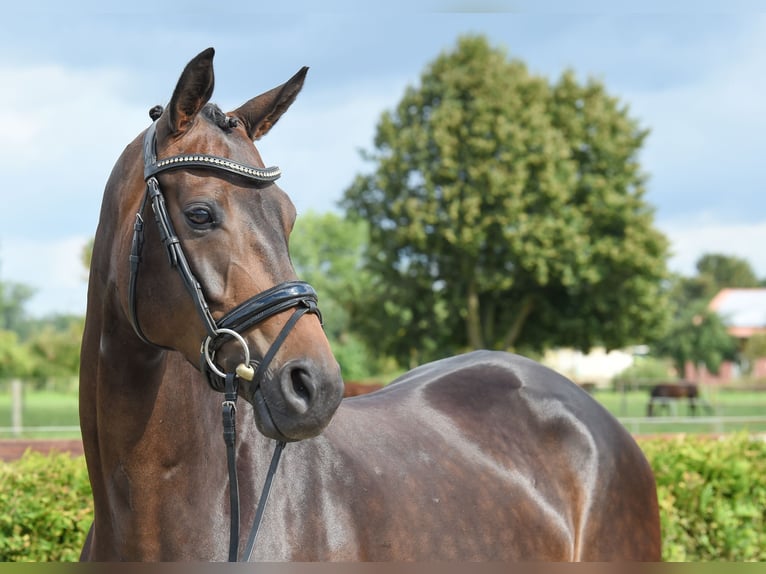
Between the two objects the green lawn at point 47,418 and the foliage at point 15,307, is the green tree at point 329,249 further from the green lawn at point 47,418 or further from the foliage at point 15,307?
the foliage at point 15,307

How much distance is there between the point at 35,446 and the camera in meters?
11.9

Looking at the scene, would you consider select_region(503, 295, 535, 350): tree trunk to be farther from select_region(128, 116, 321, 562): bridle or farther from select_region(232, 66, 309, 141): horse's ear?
select_region(128, 116, 321, 562): bridle

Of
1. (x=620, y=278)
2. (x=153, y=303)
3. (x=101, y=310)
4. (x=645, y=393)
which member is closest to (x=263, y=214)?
(x=153, y=303)

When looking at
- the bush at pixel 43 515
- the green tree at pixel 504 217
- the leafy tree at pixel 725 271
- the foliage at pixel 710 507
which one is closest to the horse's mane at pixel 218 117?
the bush at pixel 43 515

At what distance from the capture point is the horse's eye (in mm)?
2271

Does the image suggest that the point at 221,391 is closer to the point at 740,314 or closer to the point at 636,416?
the point at 636,416

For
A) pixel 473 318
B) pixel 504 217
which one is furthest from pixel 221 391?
pixel 473 318

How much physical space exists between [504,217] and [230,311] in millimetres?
23561

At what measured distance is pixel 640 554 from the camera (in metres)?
3.79

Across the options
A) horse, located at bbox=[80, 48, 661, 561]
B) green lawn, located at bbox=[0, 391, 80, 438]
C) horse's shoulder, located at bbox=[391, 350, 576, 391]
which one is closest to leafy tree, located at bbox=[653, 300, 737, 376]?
green lawn, located at bbox=[0, 391, 80, 438]

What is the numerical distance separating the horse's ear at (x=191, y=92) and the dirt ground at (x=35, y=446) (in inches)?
354

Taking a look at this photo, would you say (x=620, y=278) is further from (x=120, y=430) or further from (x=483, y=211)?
(x=120, y=430)

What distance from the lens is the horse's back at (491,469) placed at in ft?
9.41

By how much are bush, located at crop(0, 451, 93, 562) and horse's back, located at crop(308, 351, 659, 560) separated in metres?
2.16
